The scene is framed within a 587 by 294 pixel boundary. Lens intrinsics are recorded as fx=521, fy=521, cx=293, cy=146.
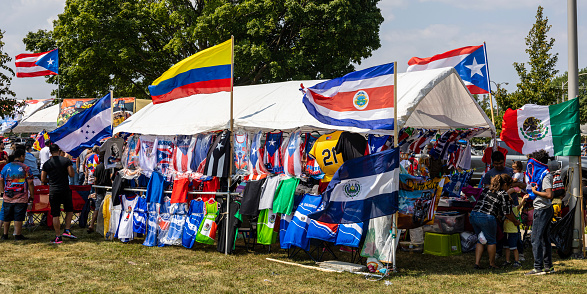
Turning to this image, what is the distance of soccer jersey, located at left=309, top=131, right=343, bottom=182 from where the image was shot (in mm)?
7918

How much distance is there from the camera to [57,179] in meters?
10.0

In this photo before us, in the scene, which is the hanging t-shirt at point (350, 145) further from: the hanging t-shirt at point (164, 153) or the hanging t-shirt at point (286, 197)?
the hanging t-shirt at point (164, 153)

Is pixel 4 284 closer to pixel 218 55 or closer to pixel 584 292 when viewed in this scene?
pixel 218 55

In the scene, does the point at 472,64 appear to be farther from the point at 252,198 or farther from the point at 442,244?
the point at 252,198

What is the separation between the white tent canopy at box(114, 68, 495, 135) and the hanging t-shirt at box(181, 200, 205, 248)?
1326 mm

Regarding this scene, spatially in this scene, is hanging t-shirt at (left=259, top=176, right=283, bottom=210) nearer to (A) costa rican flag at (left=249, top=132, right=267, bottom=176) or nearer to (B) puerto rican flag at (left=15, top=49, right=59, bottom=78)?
(A) costa rican flag at (left=249, top=132, right=267, bottom=176)

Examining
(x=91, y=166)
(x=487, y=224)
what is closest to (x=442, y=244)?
(x=487, y=224)

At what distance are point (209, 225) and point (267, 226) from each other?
3.94 ft

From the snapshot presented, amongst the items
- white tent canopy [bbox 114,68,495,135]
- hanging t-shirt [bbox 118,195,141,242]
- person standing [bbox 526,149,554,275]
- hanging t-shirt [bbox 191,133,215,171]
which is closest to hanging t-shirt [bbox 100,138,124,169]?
white tent canopy [bbox 114,68,495,135]

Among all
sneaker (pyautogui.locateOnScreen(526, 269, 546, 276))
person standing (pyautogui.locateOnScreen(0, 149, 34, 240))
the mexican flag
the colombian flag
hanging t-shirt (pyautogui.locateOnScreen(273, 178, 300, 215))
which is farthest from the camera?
person standing (pyautogui.locateOnScreen(0, 149, 34, 240))

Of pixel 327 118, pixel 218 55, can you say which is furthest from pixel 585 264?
pixel 218 55

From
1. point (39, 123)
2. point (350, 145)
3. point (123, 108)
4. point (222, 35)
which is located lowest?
point (350, 145)

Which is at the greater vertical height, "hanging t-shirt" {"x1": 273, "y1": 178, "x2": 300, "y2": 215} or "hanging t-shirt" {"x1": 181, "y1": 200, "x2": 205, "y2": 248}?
"hanging t-shirt" {"x1": 273, "y1": 178, "x2": 300, "y2": 215}

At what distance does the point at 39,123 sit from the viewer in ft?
73.0
